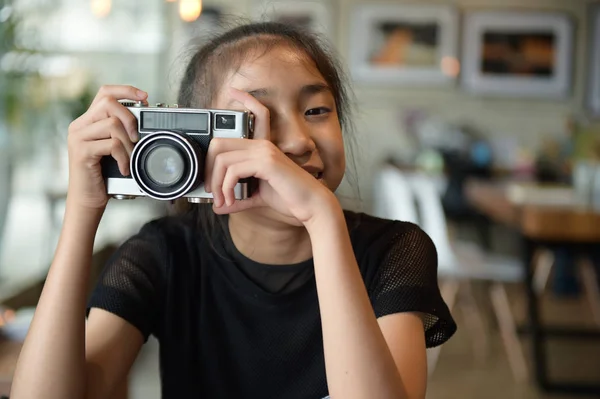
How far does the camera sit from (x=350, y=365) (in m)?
0.90

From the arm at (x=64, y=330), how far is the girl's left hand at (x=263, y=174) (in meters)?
0.20

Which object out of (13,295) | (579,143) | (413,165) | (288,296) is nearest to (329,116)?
(288,296)

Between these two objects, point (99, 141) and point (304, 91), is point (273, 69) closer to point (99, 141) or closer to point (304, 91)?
point (304, 91)

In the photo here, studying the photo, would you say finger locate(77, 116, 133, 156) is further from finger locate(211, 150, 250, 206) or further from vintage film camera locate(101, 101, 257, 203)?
finger locate(211, 150, 250, 206)

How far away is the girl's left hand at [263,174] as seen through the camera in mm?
936

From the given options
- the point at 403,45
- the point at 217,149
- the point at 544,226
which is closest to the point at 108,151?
the point at 217,149

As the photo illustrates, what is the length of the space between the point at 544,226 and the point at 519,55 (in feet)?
10.0

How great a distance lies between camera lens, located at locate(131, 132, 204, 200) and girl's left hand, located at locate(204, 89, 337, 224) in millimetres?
26

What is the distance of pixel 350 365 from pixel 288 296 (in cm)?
25

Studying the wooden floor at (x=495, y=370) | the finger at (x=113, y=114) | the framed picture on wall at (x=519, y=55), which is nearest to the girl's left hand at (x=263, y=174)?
the finger at (x=113, y=114)

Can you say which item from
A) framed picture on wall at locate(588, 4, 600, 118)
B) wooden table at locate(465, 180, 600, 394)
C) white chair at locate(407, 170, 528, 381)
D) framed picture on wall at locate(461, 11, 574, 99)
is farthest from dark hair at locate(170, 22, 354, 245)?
framed picture on wall at locate(588, 4, 600, 118)

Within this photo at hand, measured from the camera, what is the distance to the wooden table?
2.97 meters

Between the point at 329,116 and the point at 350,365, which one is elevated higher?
the point at 329,116

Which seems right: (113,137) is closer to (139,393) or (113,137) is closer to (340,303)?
(340,303)
